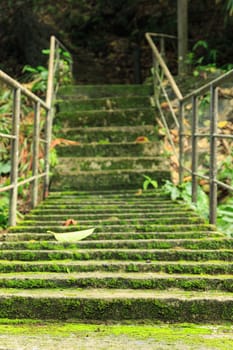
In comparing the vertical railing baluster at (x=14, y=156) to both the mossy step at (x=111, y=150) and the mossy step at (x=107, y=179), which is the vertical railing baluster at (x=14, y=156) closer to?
the mossy step at (x=107, y=179)

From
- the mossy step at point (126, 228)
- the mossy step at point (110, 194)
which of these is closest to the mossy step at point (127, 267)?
the mossy step at point (126, 228)

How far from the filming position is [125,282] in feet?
6.61

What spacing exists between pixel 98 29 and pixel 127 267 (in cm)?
938

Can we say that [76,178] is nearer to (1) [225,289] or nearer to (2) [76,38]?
(1) [225,289]

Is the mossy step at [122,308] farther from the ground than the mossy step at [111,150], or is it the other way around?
the mossy step at [111,150]

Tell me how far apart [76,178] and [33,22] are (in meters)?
5.48

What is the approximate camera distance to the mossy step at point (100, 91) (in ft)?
21.4

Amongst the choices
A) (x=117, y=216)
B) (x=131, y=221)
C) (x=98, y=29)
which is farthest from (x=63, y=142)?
(x=98, y=29)

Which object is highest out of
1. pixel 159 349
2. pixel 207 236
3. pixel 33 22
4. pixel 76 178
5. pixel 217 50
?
pixel 33 22

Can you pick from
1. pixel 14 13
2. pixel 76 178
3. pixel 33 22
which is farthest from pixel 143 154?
pixel 14 13

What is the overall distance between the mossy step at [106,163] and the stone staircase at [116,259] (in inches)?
4.9

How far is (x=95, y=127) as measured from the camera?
5594 millimetres

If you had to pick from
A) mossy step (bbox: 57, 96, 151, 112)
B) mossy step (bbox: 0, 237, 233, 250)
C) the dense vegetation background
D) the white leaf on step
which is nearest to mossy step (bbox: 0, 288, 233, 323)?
mossy step (bbox: 0, 237, 233, 250)

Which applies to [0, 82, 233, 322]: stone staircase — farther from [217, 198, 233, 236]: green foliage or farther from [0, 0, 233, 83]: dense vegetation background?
[0, 0, 233, 83]: dense vegetation background
